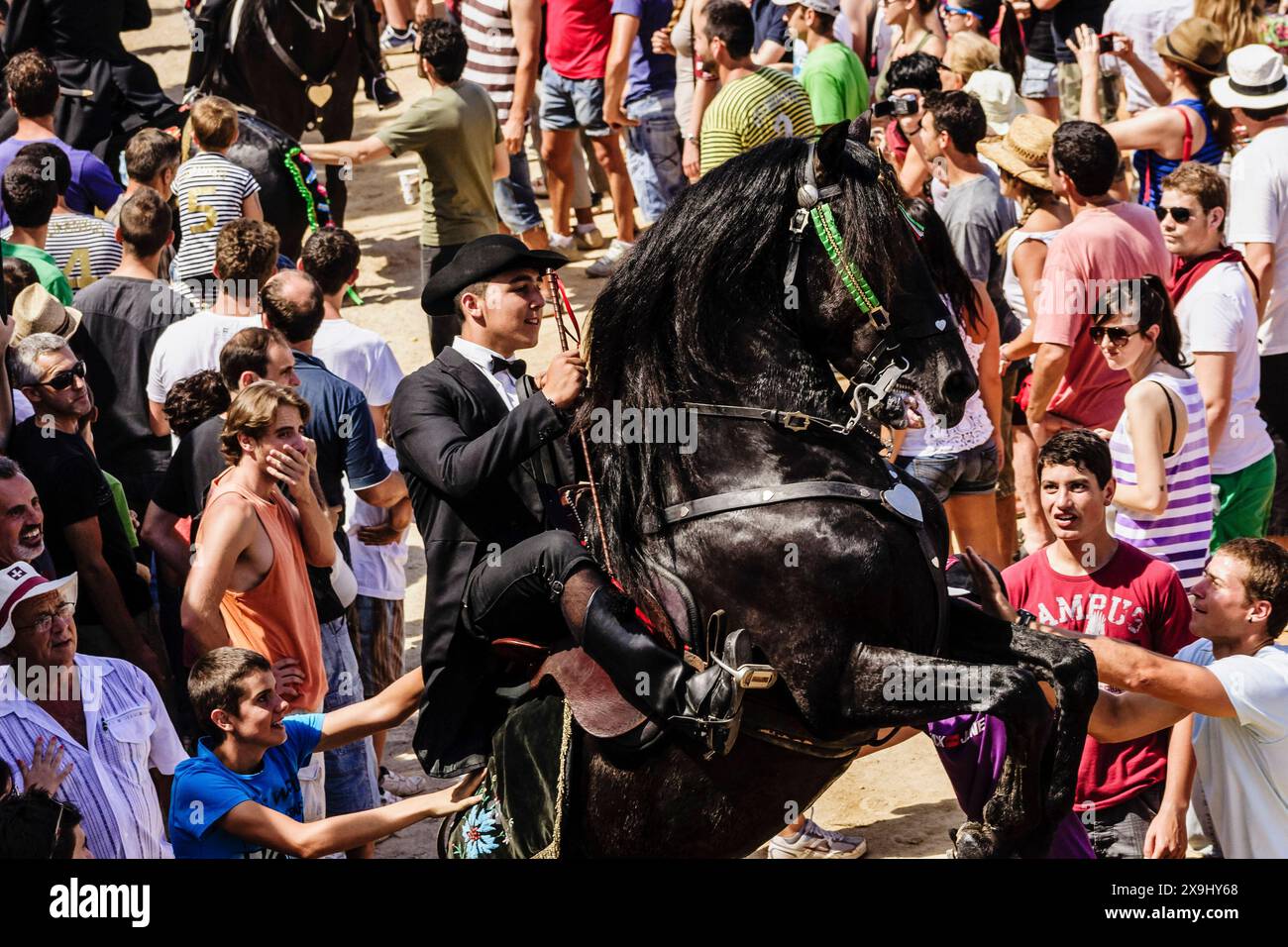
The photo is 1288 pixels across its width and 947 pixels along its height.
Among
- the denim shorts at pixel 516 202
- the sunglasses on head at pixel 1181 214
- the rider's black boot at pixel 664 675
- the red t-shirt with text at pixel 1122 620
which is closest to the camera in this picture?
the rider's black boot at pixel 664 675

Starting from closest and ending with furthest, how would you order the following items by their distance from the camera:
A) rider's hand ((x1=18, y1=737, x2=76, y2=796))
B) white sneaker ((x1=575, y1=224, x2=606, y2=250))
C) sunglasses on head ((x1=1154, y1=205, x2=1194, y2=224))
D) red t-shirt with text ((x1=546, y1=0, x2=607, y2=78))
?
rider's hand ((x1=18, y1=737, x2=76, y2=796)), sunglasses on head ((x1=1154, y1=205, x2=1194, y2=224)), red t-shirt with text ((x1=546, y1=0, x2=607, y2=78)), white sneaker ((x1=575, y1=224, x2=606, y2=250))

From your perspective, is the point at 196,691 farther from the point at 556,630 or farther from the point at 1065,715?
the point at 1065,715

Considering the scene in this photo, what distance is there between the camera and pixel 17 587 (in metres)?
5.00

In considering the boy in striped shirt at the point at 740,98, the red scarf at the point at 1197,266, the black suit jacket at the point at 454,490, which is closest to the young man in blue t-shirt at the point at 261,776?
the black suit jacket at the point at 454,490

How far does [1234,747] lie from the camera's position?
502 centimetres

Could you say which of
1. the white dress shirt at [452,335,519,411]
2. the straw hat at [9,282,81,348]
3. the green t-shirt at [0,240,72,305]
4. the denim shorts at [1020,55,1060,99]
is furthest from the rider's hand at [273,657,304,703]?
the denim shorts at [1020,55,1060,99]

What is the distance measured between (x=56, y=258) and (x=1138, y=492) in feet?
17.3

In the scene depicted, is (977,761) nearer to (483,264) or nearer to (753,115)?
(483,264)

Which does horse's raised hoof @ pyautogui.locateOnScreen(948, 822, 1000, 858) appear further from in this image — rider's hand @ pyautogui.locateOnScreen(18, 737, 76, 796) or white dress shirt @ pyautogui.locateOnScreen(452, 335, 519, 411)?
rider's hand @ pyautogui.locateOnScreen(18, 737, 76, 796)

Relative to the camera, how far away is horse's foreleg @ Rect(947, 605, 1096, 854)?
14.2ft

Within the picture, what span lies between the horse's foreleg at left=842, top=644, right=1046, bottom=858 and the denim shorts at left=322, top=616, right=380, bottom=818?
98.2 inches

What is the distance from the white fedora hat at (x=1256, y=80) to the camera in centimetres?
842

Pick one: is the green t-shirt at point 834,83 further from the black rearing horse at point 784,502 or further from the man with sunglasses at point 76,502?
the black rearing horse at point 784,502

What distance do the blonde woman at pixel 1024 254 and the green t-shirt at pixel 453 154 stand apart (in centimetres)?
302
